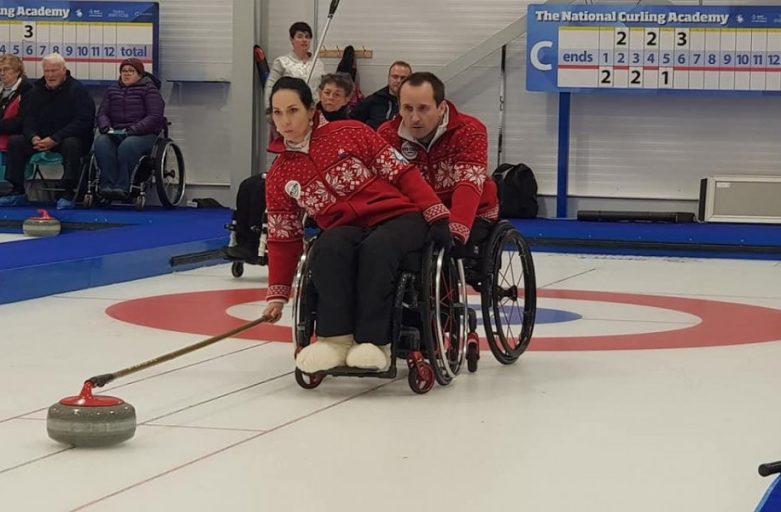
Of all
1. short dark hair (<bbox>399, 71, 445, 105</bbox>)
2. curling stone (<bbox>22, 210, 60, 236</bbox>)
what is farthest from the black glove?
curling stone (<bbox>22, 210, 60, 236</bbox>)

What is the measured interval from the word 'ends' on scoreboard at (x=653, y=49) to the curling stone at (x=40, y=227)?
129 inches

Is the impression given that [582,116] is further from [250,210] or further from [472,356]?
[472,356]

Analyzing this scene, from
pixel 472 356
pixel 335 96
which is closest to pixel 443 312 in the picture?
pixel 472 356

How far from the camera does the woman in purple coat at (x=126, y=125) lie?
9.06 metres

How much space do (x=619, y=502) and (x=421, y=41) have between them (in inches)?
302

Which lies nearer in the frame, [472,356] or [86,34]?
[472,356]

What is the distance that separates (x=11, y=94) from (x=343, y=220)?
6.55 meters

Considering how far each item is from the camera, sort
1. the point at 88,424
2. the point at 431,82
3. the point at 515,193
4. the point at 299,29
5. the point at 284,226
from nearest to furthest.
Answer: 1. the point at 88,424
2. the point at 284,226
3. the point at 431,82
4. the point at 299,29
5. the point at 515,193

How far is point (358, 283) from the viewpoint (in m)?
3.52

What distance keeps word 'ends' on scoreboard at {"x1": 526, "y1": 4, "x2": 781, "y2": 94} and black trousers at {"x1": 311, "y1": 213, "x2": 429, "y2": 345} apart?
5.83 meters

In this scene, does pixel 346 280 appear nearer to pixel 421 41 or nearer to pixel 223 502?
pixel 223 502

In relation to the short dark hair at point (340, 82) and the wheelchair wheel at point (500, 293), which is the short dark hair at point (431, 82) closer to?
the wheelchair wheel at point (500, 293)

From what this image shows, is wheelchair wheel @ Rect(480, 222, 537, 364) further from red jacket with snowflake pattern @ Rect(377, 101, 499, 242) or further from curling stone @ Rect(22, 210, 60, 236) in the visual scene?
curling stone @ Rect(22, 210, 60, 236)

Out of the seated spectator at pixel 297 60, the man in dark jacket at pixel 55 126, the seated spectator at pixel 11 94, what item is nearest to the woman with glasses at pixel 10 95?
the seated spectator at pixel 11 94
